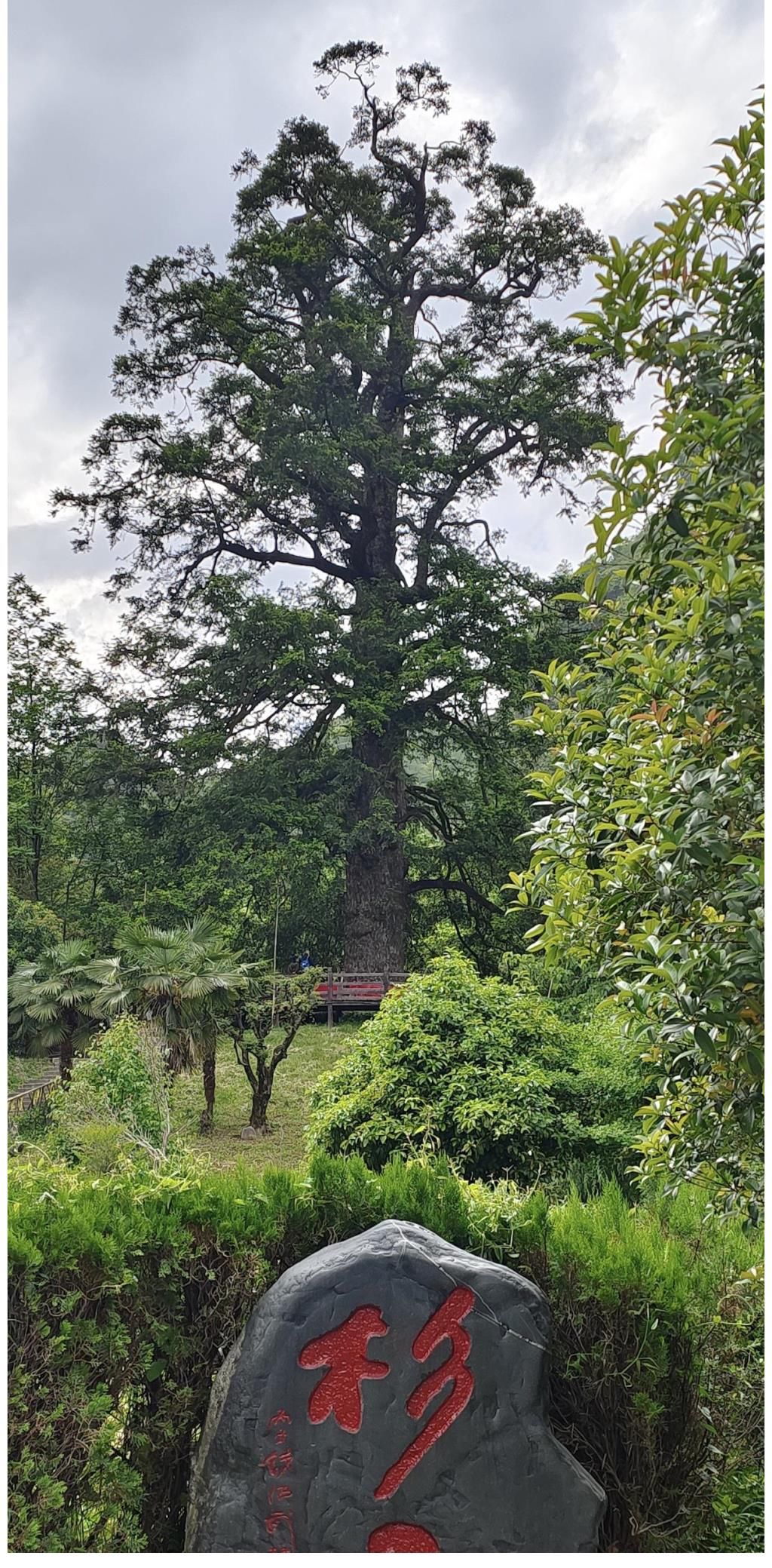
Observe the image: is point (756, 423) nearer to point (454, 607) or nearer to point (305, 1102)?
point (305, 1102)

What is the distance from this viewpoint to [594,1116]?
19.3 feet

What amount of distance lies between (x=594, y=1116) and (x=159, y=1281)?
383 centimetres

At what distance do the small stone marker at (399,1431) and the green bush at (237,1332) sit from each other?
24 centimetres

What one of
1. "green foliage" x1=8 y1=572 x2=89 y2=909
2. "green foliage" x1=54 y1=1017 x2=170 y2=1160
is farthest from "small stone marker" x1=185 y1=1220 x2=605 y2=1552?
"green foliage" x1=8 y1=572 x2=89 y2=909

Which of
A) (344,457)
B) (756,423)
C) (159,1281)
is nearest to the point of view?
(756,423)

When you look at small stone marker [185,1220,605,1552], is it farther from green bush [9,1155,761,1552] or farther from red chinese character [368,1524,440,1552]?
green bush [9,1155,761,1552]

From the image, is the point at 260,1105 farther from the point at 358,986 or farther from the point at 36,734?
the point at 36,734

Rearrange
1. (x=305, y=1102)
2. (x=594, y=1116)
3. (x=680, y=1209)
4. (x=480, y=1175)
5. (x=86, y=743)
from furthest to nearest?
(x=86, y=743)
(x=305, y=1102)
(x=594, y=1116)
(x=480, y=1175)
(x=680, y=1209)

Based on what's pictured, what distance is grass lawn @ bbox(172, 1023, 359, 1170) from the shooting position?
28.8ft

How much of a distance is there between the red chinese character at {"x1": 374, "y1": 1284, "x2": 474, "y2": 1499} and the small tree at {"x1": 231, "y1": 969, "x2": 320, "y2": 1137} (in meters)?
7.23

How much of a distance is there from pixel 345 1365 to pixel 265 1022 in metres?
7.98

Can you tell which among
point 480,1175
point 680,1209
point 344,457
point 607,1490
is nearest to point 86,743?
point 344,457

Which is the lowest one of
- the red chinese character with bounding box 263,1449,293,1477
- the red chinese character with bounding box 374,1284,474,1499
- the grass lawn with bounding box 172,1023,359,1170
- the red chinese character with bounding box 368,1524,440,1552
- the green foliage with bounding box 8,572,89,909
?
the grass lawn with bounding box 172,1023,359,1170

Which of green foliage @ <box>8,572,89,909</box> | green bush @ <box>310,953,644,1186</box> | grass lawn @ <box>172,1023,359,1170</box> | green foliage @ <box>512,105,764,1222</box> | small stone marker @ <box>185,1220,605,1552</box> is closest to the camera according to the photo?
green foliage @ <box>512,105,764,1222</box>
